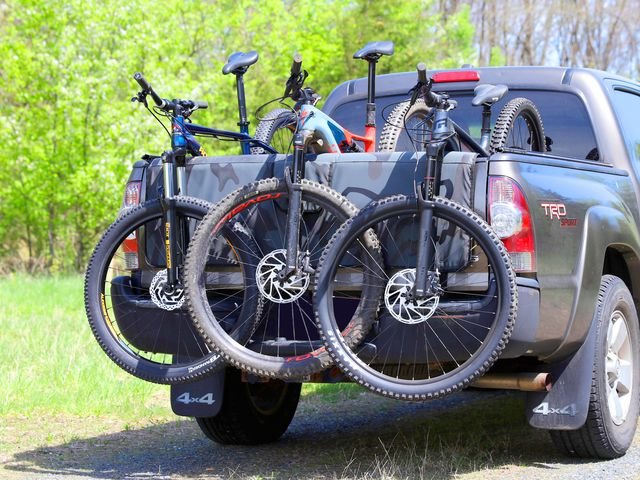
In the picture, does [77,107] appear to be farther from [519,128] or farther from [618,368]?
[618,368]

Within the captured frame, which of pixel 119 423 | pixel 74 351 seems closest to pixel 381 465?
pixel 119 423

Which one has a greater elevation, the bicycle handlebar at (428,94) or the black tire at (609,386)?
the bicycle handlebar at (428,94)

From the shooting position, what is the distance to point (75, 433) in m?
6.30

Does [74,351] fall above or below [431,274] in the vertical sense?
below

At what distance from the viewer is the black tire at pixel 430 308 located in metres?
4.18

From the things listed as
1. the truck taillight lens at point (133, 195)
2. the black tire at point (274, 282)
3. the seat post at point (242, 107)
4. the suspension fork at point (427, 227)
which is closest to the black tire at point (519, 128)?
the suspension fork at point (427, 227)

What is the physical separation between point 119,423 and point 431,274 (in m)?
3.21

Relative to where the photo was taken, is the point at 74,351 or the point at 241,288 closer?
the point at 241,288

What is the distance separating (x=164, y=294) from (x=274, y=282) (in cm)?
59

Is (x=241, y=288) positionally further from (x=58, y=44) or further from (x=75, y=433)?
(x=58, y=44)

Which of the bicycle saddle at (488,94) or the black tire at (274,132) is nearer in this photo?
the bicycle saddle at (488,94)

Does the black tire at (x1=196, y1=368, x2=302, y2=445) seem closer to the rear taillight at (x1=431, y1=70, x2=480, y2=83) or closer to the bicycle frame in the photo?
the bicycle frame

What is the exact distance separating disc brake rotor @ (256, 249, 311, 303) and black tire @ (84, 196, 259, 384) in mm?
143

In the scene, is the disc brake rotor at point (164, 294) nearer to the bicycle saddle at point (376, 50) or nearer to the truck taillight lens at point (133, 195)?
the truck taillight lens at point (133, 195)
